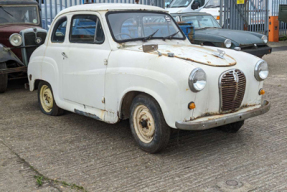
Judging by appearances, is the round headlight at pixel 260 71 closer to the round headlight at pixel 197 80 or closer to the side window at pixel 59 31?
the round headlight at pixel 197 80

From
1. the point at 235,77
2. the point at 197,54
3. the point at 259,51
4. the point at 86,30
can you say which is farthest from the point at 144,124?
the point at 259,51

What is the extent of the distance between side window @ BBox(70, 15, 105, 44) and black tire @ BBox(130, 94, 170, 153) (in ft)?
3.72

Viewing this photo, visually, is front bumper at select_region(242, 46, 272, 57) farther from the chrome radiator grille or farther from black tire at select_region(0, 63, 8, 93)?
black tire at select_region(0, 63, 8, 93)

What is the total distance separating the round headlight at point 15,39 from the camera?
27.5ft

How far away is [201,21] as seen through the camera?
11438 mm

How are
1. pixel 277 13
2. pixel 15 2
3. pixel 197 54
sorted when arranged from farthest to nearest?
1. pixel 277 13
2. pixel 15 2
3. pixel 197 54

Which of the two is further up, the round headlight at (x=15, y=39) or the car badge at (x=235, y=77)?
the round headlight at (x=15, y=39)

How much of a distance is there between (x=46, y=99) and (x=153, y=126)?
106 inches

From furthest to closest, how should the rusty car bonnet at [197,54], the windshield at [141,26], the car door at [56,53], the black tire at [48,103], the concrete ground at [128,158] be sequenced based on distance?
1. the black tire at [48,103]
2. the car door at [56,53]
3. the windshield at [141,26]
4. the rusty car bonnet at [197,54]
5. the concrete ground at [128,158]

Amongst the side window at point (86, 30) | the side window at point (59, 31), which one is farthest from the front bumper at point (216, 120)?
the side window at point (59, 31)

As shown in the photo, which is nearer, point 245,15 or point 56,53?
point 56,53

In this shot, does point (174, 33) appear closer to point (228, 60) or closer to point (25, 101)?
point (228, 60)

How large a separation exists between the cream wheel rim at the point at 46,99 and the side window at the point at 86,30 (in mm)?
1138

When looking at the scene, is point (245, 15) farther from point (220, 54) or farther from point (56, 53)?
point (220, 54)
